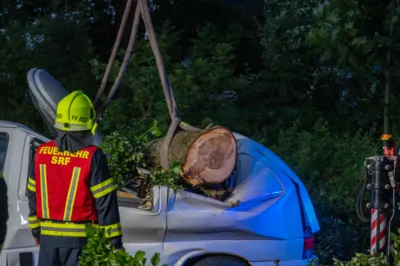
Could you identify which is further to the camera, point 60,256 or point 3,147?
point 3,147

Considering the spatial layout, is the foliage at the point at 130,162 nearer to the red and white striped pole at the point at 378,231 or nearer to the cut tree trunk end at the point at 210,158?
the cut tree trunk end at the point at 210,158

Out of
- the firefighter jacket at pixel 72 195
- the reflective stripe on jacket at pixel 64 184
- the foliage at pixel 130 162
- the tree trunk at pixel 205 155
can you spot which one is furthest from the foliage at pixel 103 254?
the tree trunk at pixel 205 155

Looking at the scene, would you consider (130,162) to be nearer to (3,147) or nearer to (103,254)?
(3,147)

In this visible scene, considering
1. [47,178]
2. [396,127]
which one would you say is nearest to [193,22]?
[396,127]

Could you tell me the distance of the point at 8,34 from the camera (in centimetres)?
1314

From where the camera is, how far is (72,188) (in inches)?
204

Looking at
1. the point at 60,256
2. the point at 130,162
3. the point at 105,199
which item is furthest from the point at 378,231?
the point at 60,256

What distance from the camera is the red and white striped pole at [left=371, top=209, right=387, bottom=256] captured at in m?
6.48

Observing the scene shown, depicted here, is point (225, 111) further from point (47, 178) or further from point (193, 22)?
point (47, 178)

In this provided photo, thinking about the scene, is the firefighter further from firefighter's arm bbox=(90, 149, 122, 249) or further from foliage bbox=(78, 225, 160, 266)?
foliage bbox=(78, 225, 160, 266)

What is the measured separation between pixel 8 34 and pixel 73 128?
8.40m

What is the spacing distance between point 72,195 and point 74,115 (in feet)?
1.59

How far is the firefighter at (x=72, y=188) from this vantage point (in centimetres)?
512

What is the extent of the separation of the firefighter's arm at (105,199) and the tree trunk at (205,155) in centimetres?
175
